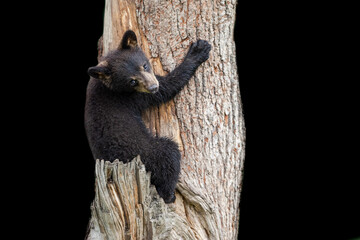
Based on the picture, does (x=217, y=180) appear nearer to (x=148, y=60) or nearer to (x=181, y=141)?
(x=181, y=141)

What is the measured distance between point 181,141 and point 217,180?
2.00ft

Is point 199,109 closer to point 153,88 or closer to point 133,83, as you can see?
point 153,88

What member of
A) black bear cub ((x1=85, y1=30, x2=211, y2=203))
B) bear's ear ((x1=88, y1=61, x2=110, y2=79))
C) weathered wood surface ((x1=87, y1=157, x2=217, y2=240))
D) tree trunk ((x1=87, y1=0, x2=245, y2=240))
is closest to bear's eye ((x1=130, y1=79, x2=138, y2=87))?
black bear cub ((x1=85, y1=30, x2=211, y2=203))

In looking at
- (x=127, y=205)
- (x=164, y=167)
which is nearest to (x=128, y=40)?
(x=164, y=167)

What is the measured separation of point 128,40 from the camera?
17.5 ft

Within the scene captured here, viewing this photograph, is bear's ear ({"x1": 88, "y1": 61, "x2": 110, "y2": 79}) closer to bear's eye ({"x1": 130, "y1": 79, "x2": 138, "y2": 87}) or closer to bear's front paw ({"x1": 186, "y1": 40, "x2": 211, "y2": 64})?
bear's eye ({"x1": 130, "y1": 79, "x2": 138, "y2": 87})

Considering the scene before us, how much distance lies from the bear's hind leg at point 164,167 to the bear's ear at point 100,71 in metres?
0.92

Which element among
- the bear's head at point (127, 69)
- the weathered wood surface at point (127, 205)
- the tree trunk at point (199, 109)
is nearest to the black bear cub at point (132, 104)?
the bear's head at point (127, 69)

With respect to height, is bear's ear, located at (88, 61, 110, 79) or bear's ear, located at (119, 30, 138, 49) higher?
bear's ear, located at (119, 30, 138, 49)

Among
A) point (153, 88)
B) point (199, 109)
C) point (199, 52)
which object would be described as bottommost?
point (199, 109)

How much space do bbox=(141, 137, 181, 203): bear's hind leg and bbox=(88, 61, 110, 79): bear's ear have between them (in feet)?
3.02

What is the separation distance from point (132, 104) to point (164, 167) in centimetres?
83

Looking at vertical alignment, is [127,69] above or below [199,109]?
above

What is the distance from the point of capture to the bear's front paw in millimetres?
5383
